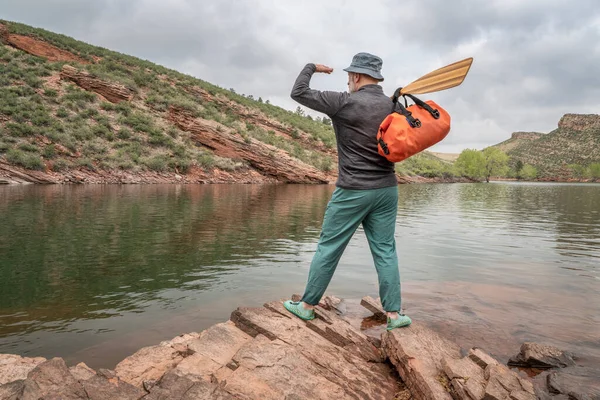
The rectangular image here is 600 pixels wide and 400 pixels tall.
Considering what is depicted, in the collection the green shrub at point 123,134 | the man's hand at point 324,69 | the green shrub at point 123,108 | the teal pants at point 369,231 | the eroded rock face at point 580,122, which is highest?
the eroded rock face at point 580,122

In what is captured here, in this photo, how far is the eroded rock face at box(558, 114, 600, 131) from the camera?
130m

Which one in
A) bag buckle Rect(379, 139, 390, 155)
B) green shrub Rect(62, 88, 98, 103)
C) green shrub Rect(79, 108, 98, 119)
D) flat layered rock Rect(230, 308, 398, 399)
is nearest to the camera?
flat layered rock Rect(230, 308, 398, 399)

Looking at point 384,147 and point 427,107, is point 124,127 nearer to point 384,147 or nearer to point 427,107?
point 384,147

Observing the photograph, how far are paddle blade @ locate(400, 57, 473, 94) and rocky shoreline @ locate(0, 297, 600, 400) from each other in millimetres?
2061

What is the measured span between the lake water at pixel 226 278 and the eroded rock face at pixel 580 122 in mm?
143798

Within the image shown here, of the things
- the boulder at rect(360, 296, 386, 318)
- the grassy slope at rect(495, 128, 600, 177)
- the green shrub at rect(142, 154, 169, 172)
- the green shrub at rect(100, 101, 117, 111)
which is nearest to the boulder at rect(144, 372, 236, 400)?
the boulder at rect(360, 296, 386, 318)

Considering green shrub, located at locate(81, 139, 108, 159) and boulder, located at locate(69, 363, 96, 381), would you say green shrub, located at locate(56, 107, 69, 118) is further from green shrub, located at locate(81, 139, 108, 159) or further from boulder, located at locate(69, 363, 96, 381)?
boulder, located at locate(69, 363, 96, 381)

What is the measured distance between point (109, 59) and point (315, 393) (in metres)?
51.5

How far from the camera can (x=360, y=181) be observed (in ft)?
12.0

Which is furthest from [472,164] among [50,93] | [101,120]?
[50,93]

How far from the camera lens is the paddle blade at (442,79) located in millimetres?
3330

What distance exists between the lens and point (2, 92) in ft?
98.2

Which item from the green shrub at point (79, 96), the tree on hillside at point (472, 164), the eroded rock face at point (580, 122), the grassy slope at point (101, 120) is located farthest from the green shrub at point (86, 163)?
the eroded rock face at point (580, 122)

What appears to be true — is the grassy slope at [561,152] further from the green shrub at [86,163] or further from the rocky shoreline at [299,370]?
the rocky shoreline at [299,370]
